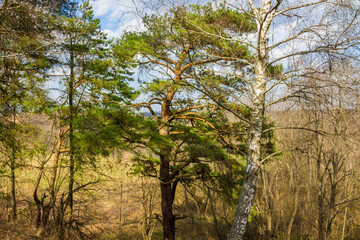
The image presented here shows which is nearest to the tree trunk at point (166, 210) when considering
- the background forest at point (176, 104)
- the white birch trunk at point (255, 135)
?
the background forest at point (176, 104)

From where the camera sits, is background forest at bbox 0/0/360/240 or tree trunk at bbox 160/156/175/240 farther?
tree trunk at bbox 160/156/175/240

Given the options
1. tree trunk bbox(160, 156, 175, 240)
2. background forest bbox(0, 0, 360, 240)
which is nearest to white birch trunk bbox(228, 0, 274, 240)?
background forest bbox(0, 0, 360, 240)

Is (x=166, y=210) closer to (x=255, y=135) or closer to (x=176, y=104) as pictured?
(x=176, y=104)

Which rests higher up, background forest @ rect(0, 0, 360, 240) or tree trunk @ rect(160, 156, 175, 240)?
background forest @ rect(0, 0, 360, 240)

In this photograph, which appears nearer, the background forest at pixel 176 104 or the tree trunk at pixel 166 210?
the background forest at pixel 176 104

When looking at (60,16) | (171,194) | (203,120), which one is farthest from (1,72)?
(171,194)

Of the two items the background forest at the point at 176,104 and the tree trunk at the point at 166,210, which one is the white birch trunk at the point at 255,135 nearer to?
the background forest at the point at 176,104

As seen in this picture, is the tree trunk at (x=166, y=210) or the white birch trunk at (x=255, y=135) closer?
the white birch trunk at (x=255, y=135)

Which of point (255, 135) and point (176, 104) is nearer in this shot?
point (255, 135)

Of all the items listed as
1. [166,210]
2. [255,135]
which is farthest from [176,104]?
[255,135]

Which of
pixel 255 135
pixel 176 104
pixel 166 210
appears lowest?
pixel 166 210

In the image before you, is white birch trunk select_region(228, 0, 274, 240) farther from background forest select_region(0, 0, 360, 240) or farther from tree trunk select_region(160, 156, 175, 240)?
tree trunk select_region(160, 156, 175, 240)

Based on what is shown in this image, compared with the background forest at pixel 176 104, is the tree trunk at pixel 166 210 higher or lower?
lower

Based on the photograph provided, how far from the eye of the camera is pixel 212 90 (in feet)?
16.3
